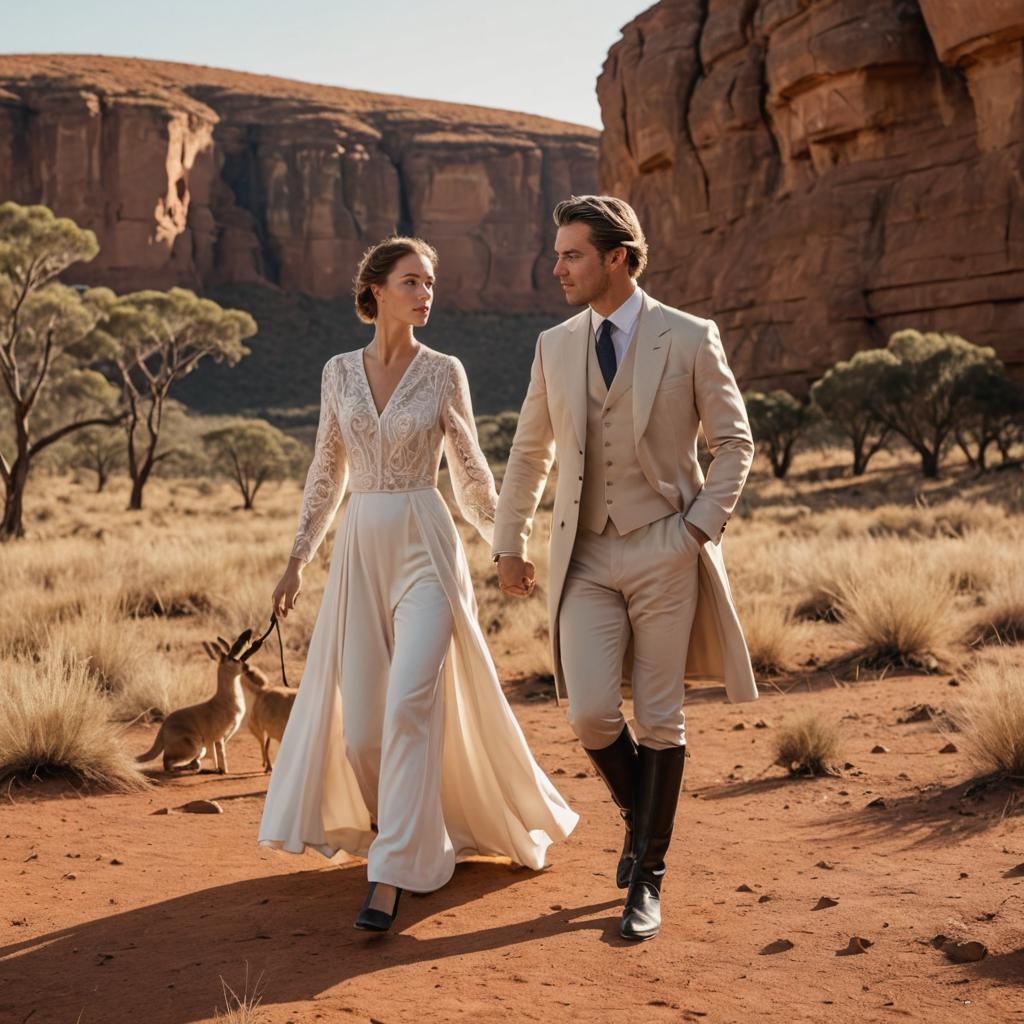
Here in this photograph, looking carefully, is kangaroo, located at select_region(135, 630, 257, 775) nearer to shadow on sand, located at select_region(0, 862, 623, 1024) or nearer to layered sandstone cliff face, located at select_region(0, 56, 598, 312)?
shadow on sand, located at select_region(0, 862, 623, 1024)

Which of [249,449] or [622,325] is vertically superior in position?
[622,325]

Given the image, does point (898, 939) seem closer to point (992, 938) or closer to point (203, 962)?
point (992, 938)

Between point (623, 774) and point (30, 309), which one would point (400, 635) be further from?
point (30, 309)

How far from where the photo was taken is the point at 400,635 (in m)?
4.36

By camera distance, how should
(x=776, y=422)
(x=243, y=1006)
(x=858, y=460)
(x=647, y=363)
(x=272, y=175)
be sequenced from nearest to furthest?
(x=243, y=1006)
(x=647, y=363)
(x=858, y=460)
(x=776, y=422)
(x=272, y=175)

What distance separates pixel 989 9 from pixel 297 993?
135ft

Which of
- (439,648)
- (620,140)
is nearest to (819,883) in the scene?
(439,648)

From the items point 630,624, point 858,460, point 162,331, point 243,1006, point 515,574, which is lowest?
point 243,1006

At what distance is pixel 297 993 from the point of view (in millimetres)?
3465

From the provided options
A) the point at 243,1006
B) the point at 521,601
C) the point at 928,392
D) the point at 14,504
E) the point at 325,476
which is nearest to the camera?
the point at 243,1006

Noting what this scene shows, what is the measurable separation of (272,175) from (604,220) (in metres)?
89.8

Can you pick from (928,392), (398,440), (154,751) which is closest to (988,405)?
(928,392)

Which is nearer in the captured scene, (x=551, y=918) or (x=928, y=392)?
(x=551, y=918)

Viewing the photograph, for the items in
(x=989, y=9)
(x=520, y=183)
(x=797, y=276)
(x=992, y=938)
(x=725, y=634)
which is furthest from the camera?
(x=520, y=183)
